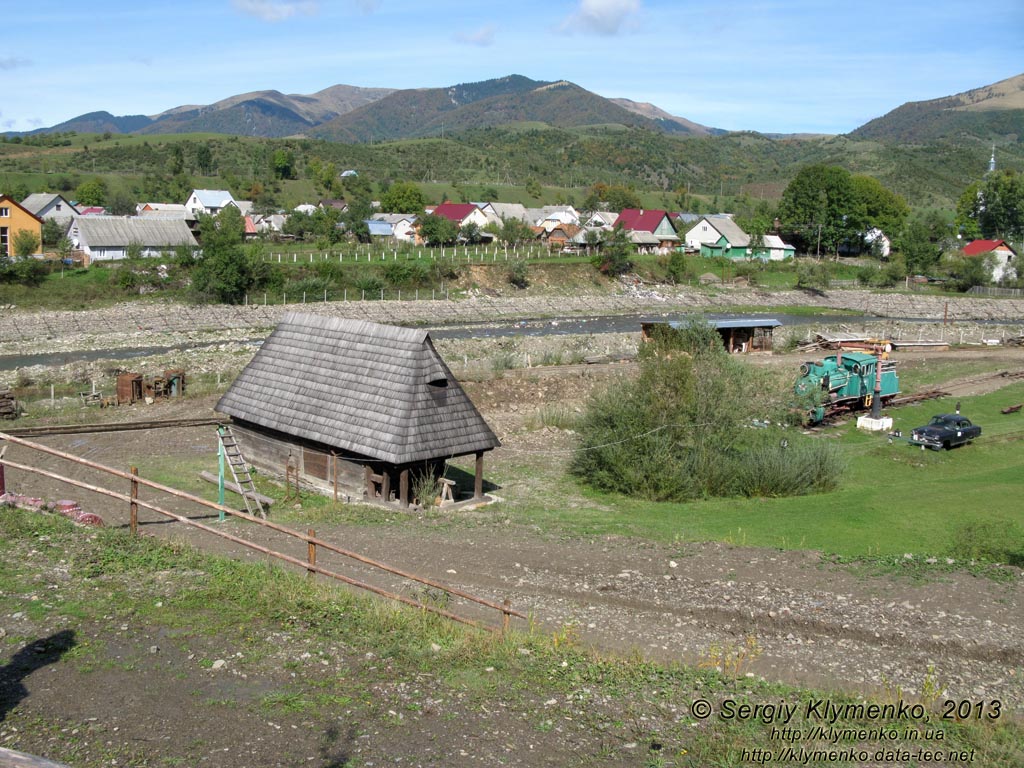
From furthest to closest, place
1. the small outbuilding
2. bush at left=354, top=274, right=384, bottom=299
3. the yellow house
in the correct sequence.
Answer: bush at left=354, top=274, right=384, bottom=299
the yellow house
the small outbuilding

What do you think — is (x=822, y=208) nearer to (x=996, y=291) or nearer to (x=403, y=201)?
(x=996, y=291)

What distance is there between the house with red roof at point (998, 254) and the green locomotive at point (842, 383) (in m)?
64.8

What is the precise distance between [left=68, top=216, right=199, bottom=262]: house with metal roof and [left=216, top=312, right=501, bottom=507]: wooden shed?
2047 inches

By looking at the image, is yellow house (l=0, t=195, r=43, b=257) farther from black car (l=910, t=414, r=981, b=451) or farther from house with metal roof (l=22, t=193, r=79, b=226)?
black car (l=910, t=414, r=981, b=451)

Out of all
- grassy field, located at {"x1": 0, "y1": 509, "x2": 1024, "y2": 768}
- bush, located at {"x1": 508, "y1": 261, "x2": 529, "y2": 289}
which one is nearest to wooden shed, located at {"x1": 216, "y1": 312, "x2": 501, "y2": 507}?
grassy field, located at {"x1": 0, "y1": 509, "x2": 1024, "y2": 768}

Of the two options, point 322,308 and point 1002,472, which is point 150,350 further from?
point 1002,472

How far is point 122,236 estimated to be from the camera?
7462cm

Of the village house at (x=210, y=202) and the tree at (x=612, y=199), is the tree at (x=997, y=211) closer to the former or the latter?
the tree at (x=612, y=199)

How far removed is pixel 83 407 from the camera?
1372 inches

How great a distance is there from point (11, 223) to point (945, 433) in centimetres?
6654

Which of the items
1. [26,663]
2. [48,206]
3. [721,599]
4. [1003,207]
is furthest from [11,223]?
[1003,207]

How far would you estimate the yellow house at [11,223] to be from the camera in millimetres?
69688

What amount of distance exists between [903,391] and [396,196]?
261ft

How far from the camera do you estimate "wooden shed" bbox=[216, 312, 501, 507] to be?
73.4ft
